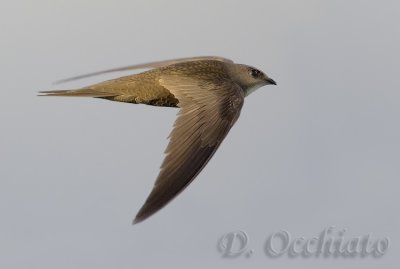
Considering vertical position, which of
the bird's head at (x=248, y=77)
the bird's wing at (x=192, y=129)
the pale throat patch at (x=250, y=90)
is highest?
the bird's head at (x=248, y=77)

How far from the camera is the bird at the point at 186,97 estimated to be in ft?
30.7

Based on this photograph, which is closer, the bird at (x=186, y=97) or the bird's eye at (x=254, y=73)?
the bird at (x=186, y=97)

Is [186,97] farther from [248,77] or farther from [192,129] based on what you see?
[248,77]

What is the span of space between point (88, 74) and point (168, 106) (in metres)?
1.27

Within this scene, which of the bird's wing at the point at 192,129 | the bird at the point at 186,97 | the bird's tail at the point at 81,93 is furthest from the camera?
the bird's tail at the point at 81,93

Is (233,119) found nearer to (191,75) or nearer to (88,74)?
(191,75)

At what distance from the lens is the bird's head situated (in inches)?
496

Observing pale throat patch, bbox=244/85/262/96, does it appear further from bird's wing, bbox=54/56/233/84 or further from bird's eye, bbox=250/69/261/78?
bird's wing, bbox=54/56/233/84

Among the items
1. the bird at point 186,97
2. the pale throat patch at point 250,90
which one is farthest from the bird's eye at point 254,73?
the pale throat patch at point 250,90

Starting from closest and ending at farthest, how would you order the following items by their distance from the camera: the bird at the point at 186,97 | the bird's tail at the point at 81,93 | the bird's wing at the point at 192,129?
1. the bird's wing at the point at 192,129
2. the bird at the point at 186,97
3. the bird's tail at the point at 81,93

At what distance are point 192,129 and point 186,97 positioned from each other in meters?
0.66

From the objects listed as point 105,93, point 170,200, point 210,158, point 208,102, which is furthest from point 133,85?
point 170,200

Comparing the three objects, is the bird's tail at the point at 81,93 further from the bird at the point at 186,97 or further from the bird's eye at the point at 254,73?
the bird's eye at the point at 254,73

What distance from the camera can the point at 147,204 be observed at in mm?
8914
